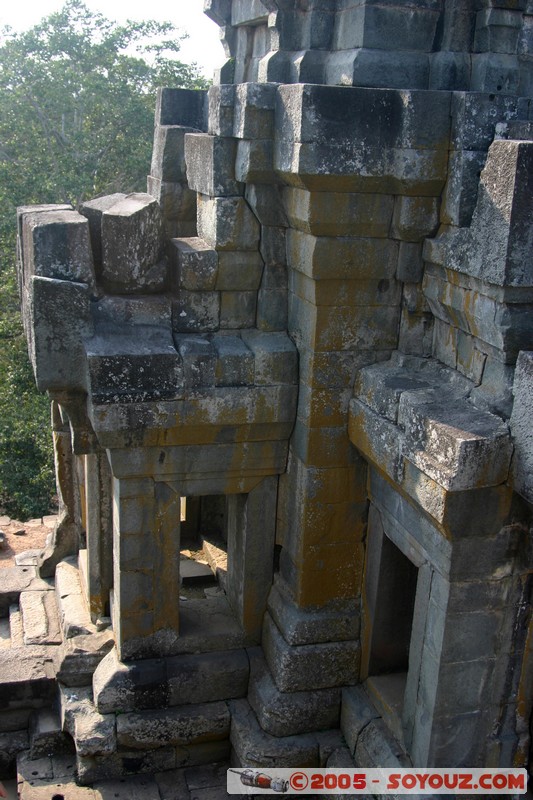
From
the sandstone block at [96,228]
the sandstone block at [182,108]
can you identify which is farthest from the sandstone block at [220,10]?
the sandstone block at [96,228]

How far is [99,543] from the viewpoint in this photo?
23.6 feet

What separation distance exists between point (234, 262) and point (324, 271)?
2.72ft

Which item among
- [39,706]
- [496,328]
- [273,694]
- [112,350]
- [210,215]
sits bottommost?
[39,706]

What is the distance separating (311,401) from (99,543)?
241 cm

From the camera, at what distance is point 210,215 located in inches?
243

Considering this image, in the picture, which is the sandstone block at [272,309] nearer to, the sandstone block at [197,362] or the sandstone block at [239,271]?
the sandstone block at [239,271]

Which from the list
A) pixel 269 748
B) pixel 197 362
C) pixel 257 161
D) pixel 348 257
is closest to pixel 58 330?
pixel 197 362

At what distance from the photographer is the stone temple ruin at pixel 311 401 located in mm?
5020

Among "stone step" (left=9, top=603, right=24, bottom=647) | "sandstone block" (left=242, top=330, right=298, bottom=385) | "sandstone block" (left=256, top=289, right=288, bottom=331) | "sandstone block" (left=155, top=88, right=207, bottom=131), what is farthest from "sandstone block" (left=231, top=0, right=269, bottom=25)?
"stone step" (left=9, top=603, right=24, bottom=647)

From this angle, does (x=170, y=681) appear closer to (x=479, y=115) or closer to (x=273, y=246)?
(x=273, y=246)

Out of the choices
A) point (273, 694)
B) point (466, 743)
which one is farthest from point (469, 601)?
point (273, 694)

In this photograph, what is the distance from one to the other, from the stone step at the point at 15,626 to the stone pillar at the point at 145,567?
1.29 m

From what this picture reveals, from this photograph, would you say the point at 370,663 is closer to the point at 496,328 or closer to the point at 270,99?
the point at 496,328

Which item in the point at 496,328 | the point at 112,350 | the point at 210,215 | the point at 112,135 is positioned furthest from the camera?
the point at 112,135
